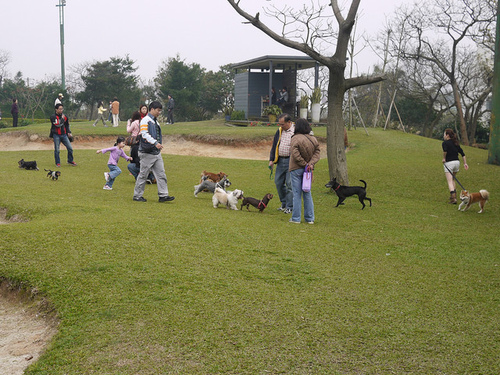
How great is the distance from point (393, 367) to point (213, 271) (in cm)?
258

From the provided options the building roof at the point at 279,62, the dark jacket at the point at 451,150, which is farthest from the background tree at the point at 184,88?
the dark jacket at the point at 451,150

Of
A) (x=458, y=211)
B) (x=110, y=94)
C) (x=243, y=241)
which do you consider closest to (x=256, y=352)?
(x=243, y=241)

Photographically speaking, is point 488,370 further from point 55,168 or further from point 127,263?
point 55,168

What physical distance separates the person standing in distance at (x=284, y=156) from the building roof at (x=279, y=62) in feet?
74.7

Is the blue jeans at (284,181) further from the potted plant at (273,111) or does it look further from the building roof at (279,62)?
the building roof at (279,62)

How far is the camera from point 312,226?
9.54 meters

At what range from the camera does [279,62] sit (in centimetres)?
3406

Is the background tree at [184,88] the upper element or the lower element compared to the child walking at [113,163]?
upper

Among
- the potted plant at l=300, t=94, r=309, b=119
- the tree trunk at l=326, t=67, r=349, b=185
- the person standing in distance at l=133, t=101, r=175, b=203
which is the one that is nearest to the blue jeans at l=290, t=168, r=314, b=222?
the person standing in distance at l=133, t=101, r=175, b=203

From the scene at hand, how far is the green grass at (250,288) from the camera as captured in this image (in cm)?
431

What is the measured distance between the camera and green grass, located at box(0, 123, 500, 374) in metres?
4.31

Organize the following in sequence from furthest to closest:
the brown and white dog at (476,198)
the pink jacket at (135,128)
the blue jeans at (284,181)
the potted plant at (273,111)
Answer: the potted plant at (273,111) < the pink jacket at (135,128) < the brown and white dog at (476,198) < the blue jeans at (284,181)

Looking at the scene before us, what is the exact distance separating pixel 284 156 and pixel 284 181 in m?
0.62

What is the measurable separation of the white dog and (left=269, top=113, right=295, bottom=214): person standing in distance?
931mm
